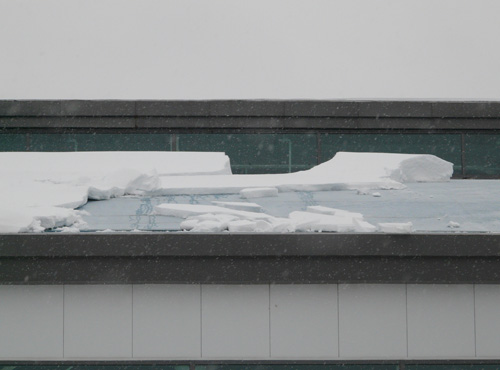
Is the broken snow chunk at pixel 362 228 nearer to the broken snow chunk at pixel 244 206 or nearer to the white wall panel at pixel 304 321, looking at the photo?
the white wall panel at pixel 304 321

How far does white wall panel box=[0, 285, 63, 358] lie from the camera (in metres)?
5.75

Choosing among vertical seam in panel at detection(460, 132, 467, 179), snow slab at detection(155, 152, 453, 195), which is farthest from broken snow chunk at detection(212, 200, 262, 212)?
vertical seam in panel at detection(460, 132, 467, 179)

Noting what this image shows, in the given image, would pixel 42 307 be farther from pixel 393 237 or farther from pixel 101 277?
pixel 393 237

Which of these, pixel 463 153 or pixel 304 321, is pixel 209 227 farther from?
pixel 463 153

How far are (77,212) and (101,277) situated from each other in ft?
5.69

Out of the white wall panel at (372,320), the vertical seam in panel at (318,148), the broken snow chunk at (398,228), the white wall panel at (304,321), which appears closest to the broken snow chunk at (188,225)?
the white wall panel at (304,321)

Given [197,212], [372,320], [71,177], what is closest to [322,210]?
[197,212]

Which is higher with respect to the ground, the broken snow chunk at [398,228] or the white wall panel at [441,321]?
the broken snow chunk at [398,228]

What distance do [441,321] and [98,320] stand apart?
3429 mm

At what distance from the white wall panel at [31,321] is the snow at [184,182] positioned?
0.65 m

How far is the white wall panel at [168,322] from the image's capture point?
5770 millimetres

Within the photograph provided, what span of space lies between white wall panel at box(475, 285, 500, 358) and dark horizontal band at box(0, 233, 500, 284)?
21cm
